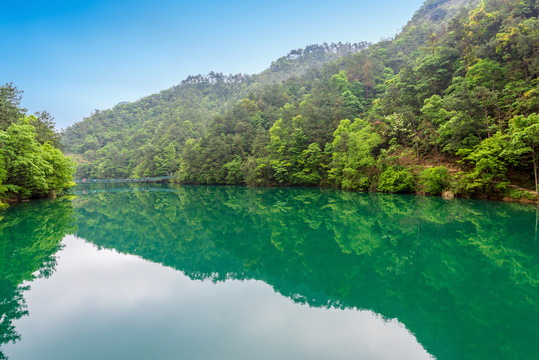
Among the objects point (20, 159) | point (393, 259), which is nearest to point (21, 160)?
point (20, 159)

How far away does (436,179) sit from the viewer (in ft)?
73.6

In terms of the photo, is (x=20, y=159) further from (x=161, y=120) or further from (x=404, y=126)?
(x=161, y=120)

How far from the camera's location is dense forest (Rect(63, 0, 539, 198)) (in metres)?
20.5

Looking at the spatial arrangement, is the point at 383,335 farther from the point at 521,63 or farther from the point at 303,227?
the point at 521,63

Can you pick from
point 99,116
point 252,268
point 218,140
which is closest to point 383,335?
point 252,268

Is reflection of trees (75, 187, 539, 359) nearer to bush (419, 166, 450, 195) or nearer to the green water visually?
the green water

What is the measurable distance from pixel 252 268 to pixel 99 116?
12924cm

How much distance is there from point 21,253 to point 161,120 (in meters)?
89.2

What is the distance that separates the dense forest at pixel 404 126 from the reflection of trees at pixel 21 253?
22920 millimetres

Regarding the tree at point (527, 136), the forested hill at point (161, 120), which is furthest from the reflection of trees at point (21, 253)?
the forested hill at point (161, 120)

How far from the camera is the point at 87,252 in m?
10.6

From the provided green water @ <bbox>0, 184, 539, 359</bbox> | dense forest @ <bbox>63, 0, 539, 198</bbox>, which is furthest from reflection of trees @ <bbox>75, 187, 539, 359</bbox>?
dense forest @ <bbox>63, 0, 539, 198</bbox>

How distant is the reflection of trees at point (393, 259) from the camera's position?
4816mm

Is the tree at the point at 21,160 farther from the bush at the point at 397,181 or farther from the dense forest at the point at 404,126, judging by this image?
the bush at the point at 397,181
